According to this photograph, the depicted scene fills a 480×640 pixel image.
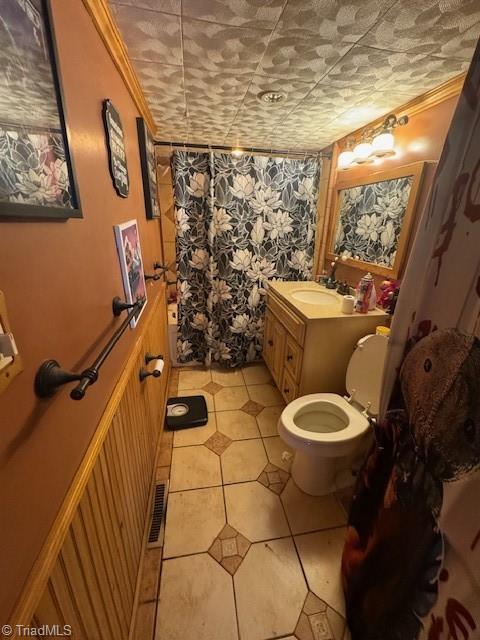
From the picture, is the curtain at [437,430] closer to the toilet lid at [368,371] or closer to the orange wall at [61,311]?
the toilet lid at [368,371]

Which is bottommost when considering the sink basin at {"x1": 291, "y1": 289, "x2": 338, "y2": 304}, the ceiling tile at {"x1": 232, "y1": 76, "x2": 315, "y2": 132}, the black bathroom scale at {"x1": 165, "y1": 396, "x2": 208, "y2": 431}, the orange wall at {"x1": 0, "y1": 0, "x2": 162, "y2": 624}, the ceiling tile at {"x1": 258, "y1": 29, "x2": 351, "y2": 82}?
the black bathroom scale at {"x1": 165, "y1": 396, "x2": 208, "y2": 431}

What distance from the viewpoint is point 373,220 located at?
1793mm

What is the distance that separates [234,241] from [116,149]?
51.9 inches

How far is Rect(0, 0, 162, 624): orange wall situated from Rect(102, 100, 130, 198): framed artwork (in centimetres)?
4

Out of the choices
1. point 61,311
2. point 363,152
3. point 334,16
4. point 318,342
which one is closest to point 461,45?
point 334,16

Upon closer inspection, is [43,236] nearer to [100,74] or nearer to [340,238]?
[100,74]

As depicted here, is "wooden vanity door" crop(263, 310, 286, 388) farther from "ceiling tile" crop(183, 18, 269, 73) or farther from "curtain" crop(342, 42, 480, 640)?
"ceiling tile" crop(183, 18, 269, 73)

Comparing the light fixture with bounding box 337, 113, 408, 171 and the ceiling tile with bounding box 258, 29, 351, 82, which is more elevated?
the ceiling tile with bounding box 258, 29, 351, 82

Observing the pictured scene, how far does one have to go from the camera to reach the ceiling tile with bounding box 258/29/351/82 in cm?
96

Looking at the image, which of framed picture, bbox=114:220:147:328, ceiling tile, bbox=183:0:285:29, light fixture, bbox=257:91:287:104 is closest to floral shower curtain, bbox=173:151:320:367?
light fixture, bbox=257:91:287:104

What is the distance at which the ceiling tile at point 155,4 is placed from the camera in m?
0.81

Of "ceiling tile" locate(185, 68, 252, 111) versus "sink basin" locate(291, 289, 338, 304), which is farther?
"sink basin" locate(291, 289, 338, 304)

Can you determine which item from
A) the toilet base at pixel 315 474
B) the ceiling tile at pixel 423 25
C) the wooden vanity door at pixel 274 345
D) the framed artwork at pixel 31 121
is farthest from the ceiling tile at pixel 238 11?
the toilet base at pixel 315 474

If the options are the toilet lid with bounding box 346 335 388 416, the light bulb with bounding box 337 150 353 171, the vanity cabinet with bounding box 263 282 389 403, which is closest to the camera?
the toilet lid with bounding box 346 335 388 416
